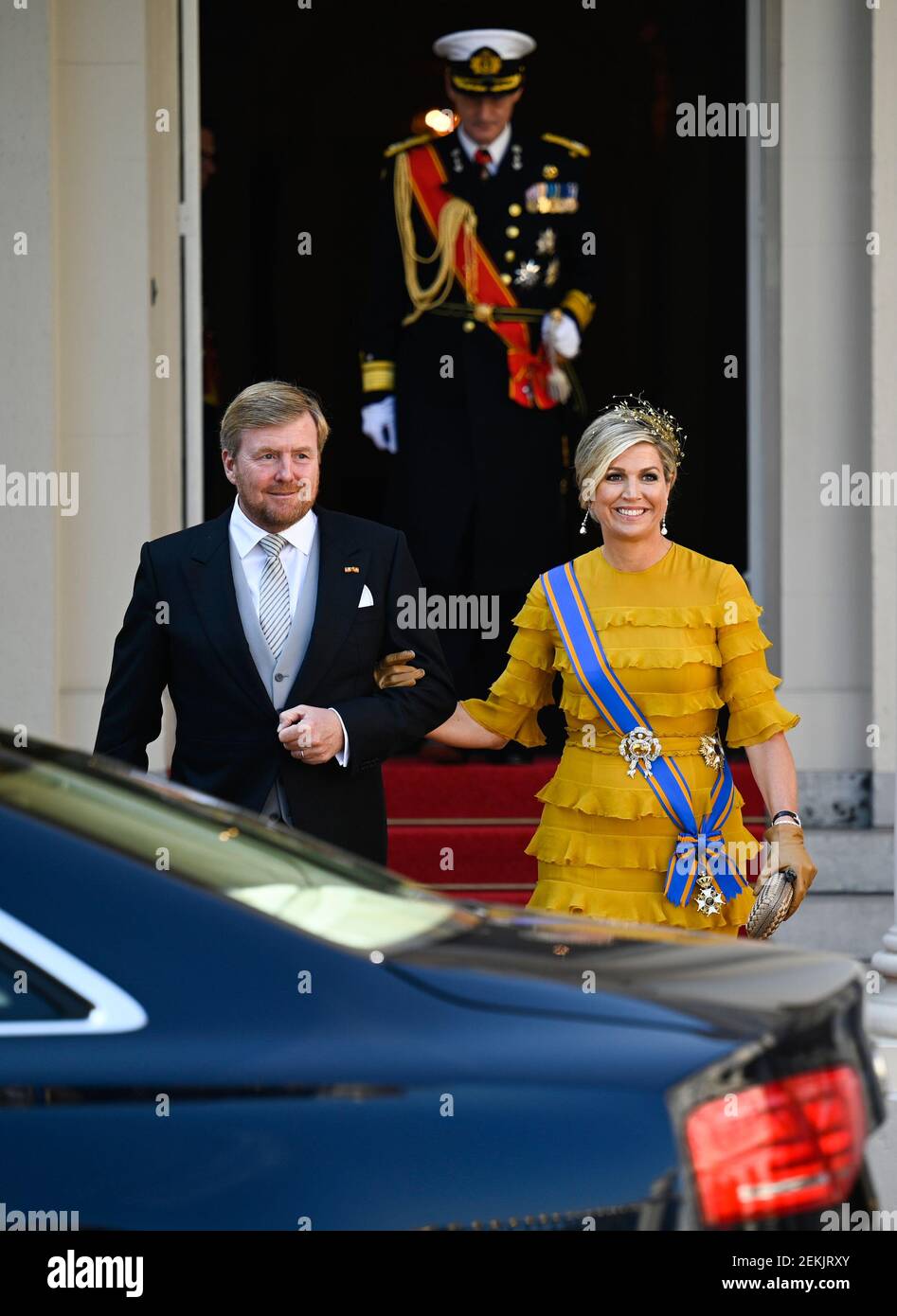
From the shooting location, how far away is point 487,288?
7578 mm

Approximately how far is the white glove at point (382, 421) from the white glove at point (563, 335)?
64 cm

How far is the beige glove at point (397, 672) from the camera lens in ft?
13.7

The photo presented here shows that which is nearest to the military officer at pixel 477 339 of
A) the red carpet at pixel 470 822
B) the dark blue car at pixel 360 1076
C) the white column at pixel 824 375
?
the red carpet at pixel 470 822

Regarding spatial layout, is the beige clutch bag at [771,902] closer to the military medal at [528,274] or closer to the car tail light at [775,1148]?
the car tail light at [775,1148]

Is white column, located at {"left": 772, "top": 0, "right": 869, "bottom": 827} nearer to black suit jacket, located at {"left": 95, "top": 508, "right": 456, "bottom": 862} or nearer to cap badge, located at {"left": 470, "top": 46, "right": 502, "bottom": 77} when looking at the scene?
cap badge, located at {"left": 470, "top": 46, "right": 502, "bottom": 77}

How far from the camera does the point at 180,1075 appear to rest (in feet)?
7.16

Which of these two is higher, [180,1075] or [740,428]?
[740,428]

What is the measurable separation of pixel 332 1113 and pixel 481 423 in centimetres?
559

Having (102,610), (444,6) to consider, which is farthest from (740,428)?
(102,610)

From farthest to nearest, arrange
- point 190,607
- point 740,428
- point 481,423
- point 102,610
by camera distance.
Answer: point 740,428, point 481,423, point 102,610, point 190,607

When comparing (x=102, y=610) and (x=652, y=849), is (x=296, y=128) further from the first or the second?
(x=652, y=849)

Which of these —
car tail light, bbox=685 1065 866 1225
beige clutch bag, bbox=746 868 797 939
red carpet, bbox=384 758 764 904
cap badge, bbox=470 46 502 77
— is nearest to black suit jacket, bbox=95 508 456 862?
beige clutch bag, bbox=746 868 797 939

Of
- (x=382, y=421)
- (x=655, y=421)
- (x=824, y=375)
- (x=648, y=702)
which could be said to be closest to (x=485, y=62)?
(x=382, y=421)
